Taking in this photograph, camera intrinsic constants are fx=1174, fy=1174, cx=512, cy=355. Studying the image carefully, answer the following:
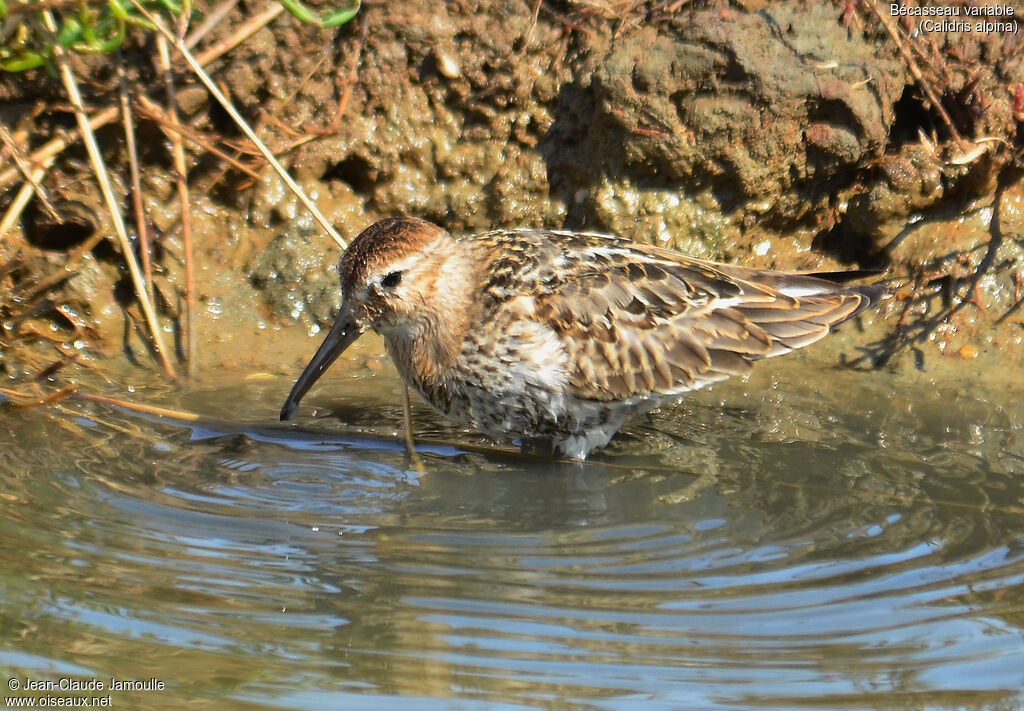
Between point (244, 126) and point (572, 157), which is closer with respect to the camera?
point (244, 126)

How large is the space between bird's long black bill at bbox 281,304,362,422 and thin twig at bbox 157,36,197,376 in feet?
3.28

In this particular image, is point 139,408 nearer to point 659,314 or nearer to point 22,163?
point 22,163

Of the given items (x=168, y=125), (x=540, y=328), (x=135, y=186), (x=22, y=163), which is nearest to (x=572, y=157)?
(x=540, y=328)

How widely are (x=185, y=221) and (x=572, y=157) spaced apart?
7.75 ft

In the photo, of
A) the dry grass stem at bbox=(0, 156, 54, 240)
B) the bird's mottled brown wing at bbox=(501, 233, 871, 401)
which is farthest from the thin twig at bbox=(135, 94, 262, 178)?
the bird's mottled brown wing at bbox=(501, 233, 871, 401)

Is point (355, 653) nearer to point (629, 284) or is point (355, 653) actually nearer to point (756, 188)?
point (629, 284)

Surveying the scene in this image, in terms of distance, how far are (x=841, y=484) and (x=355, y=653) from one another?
2661 mm

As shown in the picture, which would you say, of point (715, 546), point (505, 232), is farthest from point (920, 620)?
point (505, 232)

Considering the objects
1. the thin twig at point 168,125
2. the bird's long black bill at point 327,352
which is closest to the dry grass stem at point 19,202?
the thin twig at point 168,125

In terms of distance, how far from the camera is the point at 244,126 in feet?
21.1

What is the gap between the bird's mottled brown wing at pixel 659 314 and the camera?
5.79 meters

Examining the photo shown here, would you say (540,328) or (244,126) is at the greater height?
(244,126)

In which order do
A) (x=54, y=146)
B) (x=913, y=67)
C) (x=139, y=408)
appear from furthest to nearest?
1. (x=913, y=67)
2. (x=54, y=146)
3. (x=139, y=408)

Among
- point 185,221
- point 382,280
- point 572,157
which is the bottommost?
point 382,280
